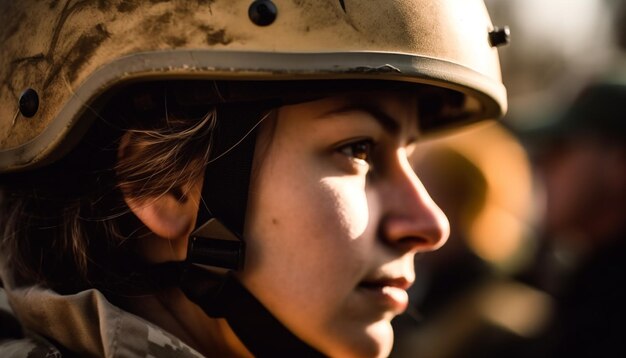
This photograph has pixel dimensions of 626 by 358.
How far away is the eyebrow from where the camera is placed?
1.94 metres

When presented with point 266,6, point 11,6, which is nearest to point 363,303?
point 266,6

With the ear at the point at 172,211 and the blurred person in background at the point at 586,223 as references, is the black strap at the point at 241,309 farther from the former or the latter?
the blurred person in background at the point at 586,223

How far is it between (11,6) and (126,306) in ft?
2.99

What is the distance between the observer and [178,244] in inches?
80.8

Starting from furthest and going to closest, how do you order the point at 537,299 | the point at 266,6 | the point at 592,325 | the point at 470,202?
the point at 470,202 → the point at 537,299 → the point at 592,325 → the point at 266,6

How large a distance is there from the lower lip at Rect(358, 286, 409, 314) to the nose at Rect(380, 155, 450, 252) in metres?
0.12

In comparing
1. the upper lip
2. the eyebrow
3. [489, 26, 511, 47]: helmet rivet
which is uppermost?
[489, 26, 511, 47]: helmet rivet

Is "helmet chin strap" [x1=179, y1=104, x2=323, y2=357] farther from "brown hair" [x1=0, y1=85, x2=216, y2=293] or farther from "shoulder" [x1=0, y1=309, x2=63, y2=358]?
"shoulder" [x1=0, y1=309, x2=63, y2=358]

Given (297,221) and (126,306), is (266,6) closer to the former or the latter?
(297,221)

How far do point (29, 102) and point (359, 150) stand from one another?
0.88 meters

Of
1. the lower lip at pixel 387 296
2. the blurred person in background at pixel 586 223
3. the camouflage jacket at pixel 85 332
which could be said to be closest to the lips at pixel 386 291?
the lower lip at pixel 387 296

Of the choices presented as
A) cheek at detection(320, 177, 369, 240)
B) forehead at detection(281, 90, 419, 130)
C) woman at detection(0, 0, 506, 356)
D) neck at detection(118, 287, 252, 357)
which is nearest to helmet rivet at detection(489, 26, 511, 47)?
woman at detection(0, 0, 506, 356)

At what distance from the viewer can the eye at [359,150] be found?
199 cm

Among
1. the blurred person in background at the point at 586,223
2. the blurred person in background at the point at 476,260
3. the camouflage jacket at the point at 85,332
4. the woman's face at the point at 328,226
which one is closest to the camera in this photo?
the camouflage jacket at the point at 85,332
